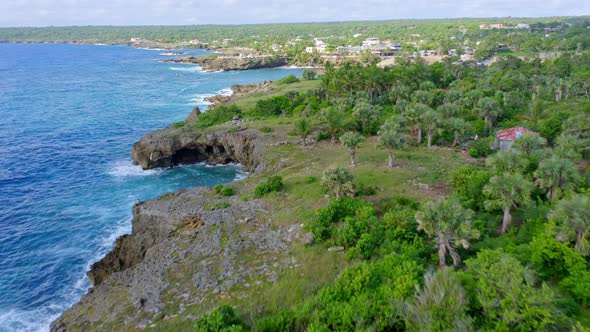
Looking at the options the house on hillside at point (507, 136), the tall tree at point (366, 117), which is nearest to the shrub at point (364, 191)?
the house on hillside at point (507, 136)

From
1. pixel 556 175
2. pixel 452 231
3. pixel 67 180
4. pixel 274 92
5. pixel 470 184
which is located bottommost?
pixel 67 180

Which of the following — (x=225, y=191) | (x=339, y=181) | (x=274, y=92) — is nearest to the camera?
(x=339, y=181)

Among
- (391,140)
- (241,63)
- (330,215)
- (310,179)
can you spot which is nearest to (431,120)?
(391,140)

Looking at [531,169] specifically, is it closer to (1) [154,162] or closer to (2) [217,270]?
(2) [217,270]

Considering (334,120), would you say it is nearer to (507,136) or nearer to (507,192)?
(507,136)

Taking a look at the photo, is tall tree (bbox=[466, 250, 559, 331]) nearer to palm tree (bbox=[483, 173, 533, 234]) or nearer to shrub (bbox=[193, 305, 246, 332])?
palm tree (bbox=[483, 173, 533, 234])

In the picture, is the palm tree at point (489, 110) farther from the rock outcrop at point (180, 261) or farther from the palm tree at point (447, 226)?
the rock outcrop at point (180, 261)

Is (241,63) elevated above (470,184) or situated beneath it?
elevated above
